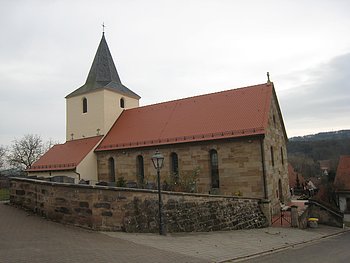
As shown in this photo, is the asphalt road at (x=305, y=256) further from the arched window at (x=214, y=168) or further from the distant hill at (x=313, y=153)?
the distant hill at (x=313, y=153)

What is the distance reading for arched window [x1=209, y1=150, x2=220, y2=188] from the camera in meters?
22.5

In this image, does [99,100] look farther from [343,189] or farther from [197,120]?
[343,189]

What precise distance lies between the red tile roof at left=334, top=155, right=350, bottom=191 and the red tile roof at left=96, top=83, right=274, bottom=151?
22.8m

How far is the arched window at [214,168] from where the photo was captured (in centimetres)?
2248

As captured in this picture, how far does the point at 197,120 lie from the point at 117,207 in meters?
13.7

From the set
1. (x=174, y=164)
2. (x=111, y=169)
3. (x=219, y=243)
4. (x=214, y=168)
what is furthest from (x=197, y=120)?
(x=219, y=243)

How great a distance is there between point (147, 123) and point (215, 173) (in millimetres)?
8031

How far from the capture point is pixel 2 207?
15.5 meters

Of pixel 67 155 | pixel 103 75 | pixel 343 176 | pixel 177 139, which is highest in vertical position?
pixel 103 75

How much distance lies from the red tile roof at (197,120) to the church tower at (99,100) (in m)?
1.46

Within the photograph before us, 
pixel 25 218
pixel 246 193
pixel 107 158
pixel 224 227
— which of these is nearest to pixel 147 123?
pixel 107 158

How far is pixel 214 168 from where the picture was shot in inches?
896

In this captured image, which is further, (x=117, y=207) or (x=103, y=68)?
(x=103, y=68)

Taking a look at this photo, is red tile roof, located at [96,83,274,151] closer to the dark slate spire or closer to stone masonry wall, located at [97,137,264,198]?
stone masonry wall, located at [97,137,264,198]
